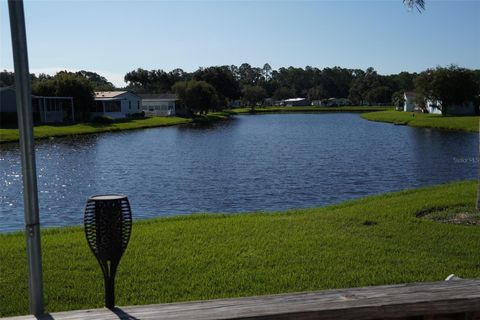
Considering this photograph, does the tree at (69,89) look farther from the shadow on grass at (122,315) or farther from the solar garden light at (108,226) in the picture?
the shadow on grass at (122,315)

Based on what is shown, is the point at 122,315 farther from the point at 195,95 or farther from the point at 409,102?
the point at 409,102

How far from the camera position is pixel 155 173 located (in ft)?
83.8

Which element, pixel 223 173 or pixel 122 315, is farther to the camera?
pixel 223 173

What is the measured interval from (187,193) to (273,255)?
458 inches

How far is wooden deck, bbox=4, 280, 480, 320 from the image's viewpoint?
11.4 feet

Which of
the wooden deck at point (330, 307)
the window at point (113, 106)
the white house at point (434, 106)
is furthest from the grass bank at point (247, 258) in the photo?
the white house at point (434, 106)

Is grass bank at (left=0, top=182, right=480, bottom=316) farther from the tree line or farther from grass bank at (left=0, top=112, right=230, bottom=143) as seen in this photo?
grass bank at (left=0, top=112, right=230, bottom=143)

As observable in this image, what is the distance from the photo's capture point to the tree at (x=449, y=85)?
232ft

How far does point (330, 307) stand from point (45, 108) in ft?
194

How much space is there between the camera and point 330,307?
140 inches

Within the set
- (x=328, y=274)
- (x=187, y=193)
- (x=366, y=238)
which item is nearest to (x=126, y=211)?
(x=328, y=274)

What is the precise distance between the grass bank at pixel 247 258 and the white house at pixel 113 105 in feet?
200

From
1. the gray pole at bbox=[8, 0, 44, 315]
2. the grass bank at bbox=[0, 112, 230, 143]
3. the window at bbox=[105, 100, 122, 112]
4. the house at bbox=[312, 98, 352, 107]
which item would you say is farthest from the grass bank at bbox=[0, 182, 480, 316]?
the house at bbox=[312, 98, 352, 107]

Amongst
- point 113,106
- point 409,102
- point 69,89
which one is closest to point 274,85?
point 409,102
